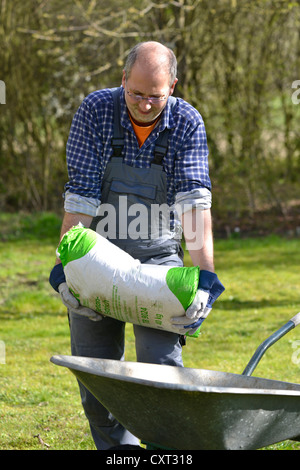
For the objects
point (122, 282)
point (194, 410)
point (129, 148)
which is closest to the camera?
point (194, 410)

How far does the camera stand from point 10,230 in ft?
32.0

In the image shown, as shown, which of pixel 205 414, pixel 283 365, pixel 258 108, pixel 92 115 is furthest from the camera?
pixel 258 108

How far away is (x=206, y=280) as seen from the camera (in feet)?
9.02

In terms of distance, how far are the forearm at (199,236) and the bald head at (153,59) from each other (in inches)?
22.0

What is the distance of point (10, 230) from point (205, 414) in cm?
778

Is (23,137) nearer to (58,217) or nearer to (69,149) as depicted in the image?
(58,217)

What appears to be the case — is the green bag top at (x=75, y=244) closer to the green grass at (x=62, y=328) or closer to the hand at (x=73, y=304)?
the hand at (x=73, y=304)

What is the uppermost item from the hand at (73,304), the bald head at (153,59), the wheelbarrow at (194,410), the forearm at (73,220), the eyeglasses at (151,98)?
the bald head at (153,59)

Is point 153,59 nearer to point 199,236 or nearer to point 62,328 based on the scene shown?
point 199,236

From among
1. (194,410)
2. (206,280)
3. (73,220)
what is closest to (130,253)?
(73,220)

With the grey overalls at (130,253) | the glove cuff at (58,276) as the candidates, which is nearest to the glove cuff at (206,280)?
the grey overalls at (130,253)

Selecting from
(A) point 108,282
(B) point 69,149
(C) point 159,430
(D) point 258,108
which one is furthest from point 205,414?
(D) point 258,108

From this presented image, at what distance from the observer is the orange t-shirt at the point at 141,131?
3021mm

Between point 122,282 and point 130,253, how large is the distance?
0.38 m
